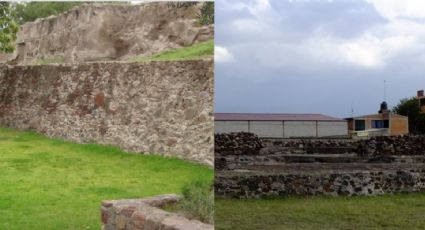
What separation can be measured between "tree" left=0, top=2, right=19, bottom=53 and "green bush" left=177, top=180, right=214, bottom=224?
2.06 metres

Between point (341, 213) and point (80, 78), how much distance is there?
517cm

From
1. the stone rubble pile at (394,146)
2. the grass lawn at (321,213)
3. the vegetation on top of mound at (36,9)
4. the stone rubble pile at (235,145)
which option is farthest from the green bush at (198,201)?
the stone rubble pile at (394,146)

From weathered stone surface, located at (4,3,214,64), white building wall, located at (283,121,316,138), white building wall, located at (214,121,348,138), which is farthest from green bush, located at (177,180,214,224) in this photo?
white building wall, located at (283,121,316,138)

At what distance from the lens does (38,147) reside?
5.62 m

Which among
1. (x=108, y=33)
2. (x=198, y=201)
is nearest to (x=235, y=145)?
(x=108, y=33)

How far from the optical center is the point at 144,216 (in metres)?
4.88

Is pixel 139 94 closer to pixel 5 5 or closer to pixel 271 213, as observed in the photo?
pixel 5 5

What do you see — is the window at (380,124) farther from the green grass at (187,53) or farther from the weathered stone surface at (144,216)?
the weathered stone surface at (144,216)

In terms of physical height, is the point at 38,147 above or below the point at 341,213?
above

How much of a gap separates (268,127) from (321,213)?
2.31 meters

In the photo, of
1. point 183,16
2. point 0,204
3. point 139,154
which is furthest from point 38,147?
point 183,16

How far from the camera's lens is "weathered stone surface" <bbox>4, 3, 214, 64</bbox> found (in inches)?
227

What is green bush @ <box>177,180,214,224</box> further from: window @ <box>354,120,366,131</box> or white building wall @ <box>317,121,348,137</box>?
window @ <box>354,120,366,131</box>

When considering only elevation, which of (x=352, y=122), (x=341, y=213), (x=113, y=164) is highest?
(x=352, y=122)
